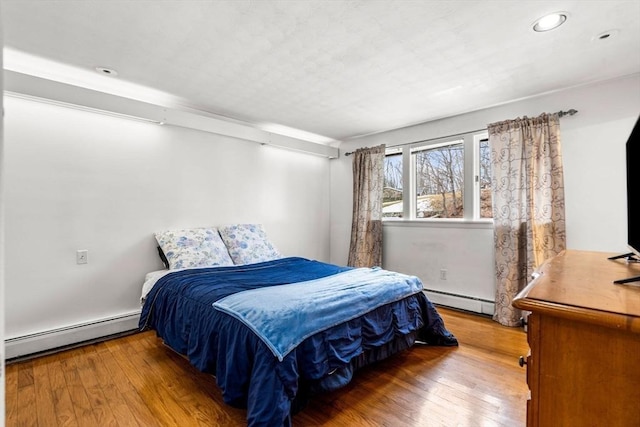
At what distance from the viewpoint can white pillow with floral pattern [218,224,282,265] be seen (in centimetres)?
327

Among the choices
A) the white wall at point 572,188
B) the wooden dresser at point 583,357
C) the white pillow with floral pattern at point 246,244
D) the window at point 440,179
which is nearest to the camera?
the wooden dresser at point 583,357

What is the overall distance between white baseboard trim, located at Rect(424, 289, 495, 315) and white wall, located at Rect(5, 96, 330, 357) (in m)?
2.54

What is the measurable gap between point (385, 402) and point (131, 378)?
1.70m

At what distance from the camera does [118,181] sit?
2.85 metres

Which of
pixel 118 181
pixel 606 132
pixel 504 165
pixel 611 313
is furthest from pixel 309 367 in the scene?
pixel 606 132

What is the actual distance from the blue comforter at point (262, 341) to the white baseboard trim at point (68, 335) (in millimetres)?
564

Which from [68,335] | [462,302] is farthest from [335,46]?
[68,335]

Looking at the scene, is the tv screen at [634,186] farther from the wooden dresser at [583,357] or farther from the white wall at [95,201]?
the white wall at [95,201]

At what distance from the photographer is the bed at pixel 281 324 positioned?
5.00ft

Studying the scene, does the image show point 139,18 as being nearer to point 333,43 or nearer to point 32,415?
point 333,43

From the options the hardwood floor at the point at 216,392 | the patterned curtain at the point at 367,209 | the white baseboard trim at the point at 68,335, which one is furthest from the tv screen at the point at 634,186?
the white baseboard trim at the point at 68,335

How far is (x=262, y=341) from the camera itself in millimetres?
1536

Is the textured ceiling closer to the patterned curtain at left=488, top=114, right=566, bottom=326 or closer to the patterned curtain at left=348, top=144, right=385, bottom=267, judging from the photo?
the patterned curtain at left=488, top=114, right=566, bottom=326

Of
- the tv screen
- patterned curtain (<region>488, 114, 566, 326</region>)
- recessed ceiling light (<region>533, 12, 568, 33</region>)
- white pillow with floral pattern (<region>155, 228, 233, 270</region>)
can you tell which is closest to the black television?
the tv screen
